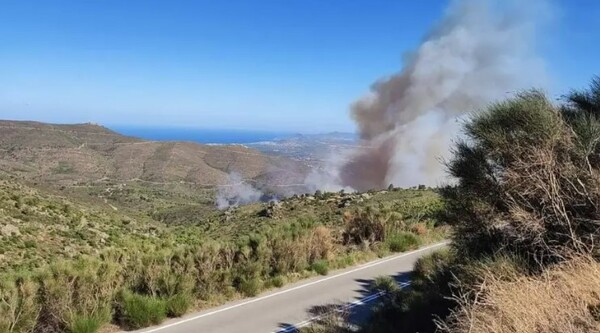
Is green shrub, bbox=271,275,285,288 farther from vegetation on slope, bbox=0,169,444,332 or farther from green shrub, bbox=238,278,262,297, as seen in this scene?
green shrub, bbox=238,278,262,297

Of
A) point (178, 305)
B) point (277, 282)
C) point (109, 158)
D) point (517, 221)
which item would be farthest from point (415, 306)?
point (109, 158)

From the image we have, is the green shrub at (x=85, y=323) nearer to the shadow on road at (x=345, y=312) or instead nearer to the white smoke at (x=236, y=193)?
the shadow on road at (x=345, y=312)

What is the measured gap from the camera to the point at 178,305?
374 inches

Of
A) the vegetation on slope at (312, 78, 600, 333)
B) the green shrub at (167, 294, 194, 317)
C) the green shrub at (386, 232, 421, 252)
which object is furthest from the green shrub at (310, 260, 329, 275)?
the green shrub at (167, 294, 194, 317)

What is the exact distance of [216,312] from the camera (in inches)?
382

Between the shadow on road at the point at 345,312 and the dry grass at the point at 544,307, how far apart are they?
11.5ft

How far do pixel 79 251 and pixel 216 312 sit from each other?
59.3 feet

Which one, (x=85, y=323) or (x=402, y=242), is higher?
(x=85, y=323)

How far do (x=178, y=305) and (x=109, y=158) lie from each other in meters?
111

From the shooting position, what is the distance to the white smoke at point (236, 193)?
81088 millimetres

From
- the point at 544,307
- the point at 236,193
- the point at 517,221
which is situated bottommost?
the point at 236,193

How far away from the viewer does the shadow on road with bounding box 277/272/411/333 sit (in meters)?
8.50

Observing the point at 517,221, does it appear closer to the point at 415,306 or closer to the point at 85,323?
the point at 415,306

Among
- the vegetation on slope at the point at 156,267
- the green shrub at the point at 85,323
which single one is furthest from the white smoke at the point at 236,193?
the green shrub at the point at 85,323
